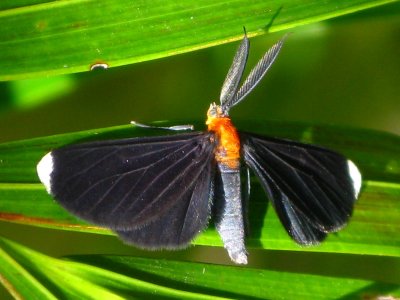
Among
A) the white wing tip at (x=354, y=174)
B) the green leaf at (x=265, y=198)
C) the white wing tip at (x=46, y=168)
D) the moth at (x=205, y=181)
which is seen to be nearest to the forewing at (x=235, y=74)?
the moth at (x=205, y=181)

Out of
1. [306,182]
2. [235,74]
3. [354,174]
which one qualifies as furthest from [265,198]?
[235,74]

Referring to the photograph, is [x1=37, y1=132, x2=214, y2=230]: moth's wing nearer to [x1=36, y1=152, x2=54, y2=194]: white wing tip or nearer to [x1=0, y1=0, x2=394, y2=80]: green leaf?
[x1=36, y1=152, x2=54, y2=194]: white wing tip

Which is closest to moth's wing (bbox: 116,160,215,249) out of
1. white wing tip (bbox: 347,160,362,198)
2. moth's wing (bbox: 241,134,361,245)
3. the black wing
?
the black wing

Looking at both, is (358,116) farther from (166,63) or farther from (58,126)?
(58,126)

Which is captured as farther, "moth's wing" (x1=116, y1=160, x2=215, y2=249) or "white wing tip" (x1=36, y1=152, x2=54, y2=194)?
"moth's wing" (x1=116, y1=160, x2=215, y2=249)

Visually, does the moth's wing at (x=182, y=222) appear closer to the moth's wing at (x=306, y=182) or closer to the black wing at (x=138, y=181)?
the black wing at (x=138, y=181)

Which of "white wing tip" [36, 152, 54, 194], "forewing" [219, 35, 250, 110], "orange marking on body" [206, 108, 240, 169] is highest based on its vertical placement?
"forewing" [219, 35, 250, 110]
